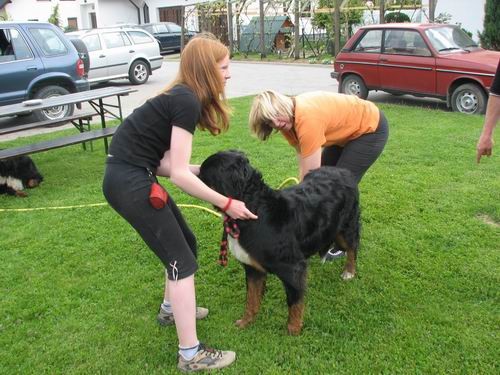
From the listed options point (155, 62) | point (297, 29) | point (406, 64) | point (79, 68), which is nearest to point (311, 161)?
point (406, 64)

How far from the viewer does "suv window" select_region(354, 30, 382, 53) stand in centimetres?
1040

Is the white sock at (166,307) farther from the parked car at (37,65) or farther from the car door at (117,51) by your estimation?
the car door at (117,51)

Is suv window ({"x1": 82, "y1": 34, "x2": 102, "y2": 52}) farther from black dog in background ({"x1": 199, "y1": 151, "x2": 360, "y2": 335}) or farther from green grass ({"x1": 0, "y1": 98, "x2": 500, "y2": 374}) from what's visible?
black dog in background ({"x1": 199, "y1": 151, "x2": 360, "y2": 335})

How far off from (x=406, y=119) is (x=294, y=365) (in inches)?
272

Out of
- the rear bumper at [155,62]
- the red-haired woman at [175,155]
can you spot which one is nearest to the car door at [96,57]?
the rear bumper at [155,62]

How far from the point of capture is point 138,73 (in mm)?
15477

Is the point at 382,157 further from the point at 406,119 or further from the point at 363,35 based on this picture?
the point at 363,35

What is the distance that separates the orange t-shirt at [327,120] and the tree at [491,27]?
45.4 ft

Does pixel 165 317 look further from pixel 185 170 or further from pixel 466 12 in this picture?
pixel 466 12

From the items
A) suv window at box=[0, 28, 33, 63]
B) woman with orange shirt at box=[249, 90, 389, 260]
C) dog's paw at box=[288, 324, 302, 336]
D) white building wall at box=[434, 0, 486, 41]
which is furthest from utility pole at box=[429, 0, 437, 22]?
dog's paw at box=[288, 324, 302, 336]

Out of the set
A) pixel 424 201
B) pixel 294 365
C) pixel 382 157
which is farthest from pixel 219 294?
pixel 382 157

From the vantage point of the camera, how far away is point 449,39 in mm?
9914

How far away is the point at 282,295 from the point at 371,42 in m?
8.26

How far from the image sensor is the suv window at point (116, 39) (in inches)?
579
